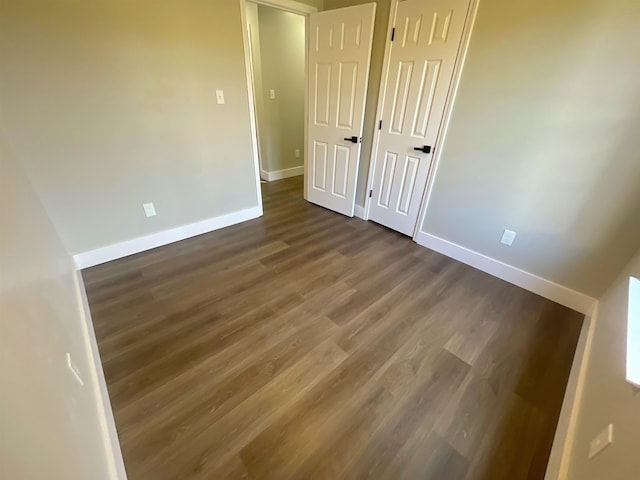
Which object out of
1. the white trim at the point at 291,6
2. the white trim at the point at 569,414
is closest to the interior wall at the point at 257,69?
the white trim at the point at 291,6

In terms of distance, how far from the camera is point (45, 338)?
2.88ft

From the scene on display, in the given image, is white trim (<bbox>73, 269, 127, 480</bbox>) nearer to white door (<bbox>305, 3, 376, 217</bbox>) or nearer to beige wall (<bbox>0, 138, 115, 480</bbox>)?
beige wall (<bbox>0, 138, 115, 480</bbox>)

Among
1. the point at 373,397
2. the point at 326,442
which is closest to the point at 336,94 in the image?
the point at 373,397

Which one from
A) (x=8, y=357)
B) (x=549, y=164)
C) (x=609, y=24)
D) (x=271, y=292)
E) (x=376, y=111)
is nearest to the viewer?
(x=8, y=357)

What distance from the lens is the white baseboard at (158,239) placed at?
223 cm

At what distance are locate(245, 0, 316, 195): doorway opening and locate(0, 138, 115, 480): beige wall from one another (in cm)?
257

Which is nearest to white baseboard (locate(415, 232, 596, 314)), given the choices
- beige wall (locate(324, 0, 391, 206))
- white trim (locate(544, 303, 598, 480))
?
white trim (locate(544, 303, 598, 480))

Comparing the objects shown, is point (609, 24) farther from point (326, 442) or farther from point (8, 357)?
point (8, 357)

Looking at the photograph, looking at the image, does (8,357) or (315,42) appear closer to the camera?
(8,357)

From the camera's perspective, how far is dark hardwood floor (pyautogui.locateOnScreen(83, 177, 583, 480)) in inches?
45.6

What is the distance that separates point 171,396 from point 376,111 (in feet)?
9.14

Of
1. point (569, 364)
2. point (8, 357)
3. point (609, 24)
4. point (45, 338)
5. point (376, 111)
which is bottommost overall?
point (569, 364)

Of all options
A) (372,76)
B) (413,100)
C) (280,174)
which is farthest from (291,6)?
(280,174)

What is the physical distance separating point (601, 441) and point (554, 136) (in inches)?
69.8
